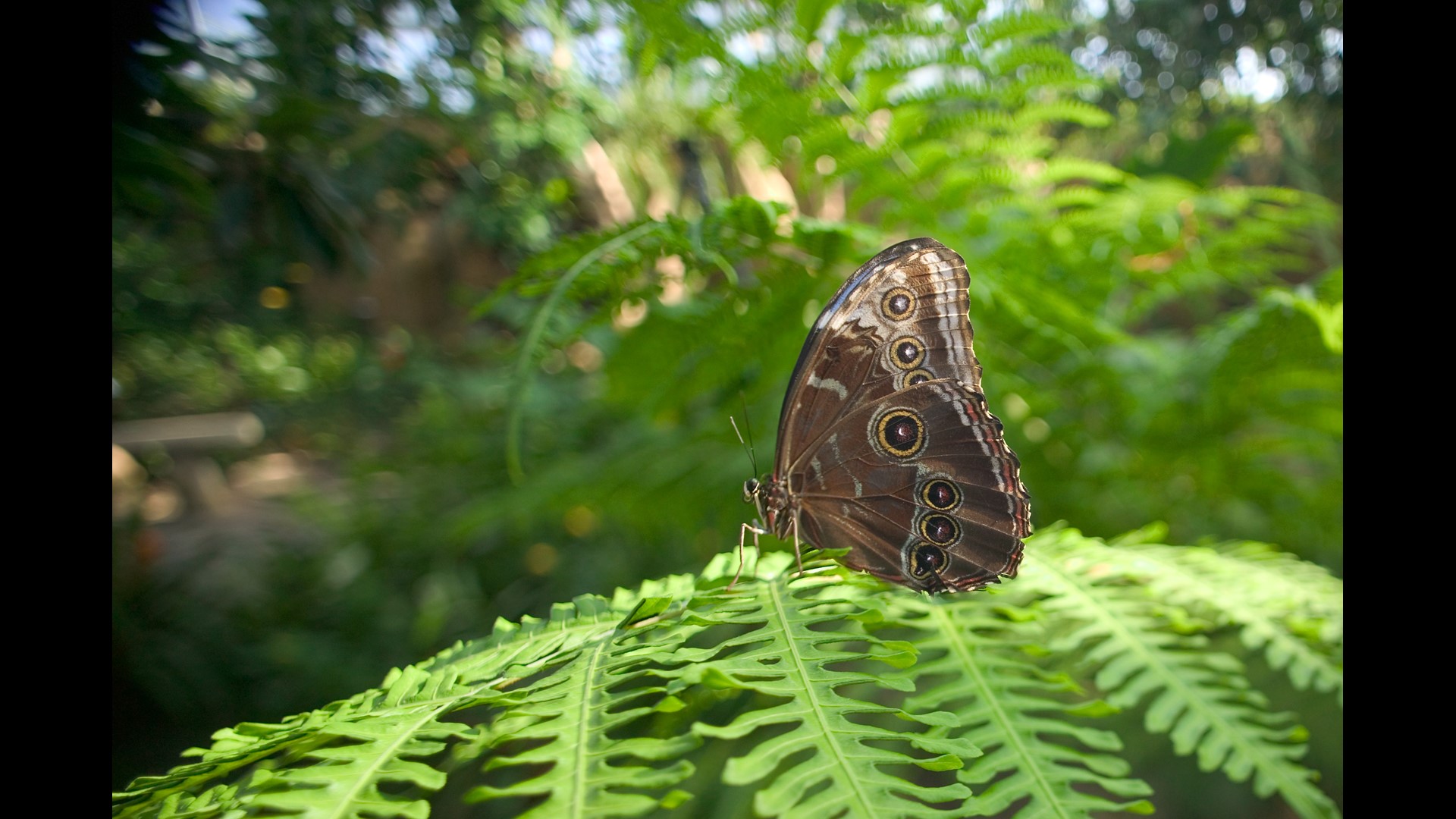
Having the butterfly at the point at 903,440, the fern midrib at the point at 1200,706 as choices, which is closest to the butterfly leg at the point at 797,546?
the butterfly at the point at 903,440

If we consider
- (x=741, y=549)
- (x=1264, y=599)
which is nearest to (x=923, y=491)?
(x=741, y=549)

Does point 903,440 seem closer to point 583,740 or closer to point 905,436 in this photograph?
point 905,436

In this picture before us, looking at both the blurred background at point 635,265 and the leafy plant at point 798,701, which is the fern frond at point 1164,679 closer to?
the leafy plant at point 798,701

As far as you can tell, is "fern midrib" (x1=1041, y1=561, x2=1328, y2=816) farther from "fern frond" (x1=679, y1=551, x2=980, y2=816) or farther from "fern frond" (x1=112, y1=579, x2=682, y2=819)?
"fern frond" (x1=112, y1=579, x2=682, y2=819)

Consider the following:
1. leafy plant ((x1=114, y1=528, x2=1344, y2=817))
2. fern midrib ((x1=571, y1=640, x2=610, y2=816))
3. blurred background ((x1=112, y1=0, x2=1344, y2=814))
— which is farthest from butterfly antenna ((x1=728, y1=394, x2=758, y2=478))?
fern midrib ((x1=571, y1=640, x2=610, y2=816))
